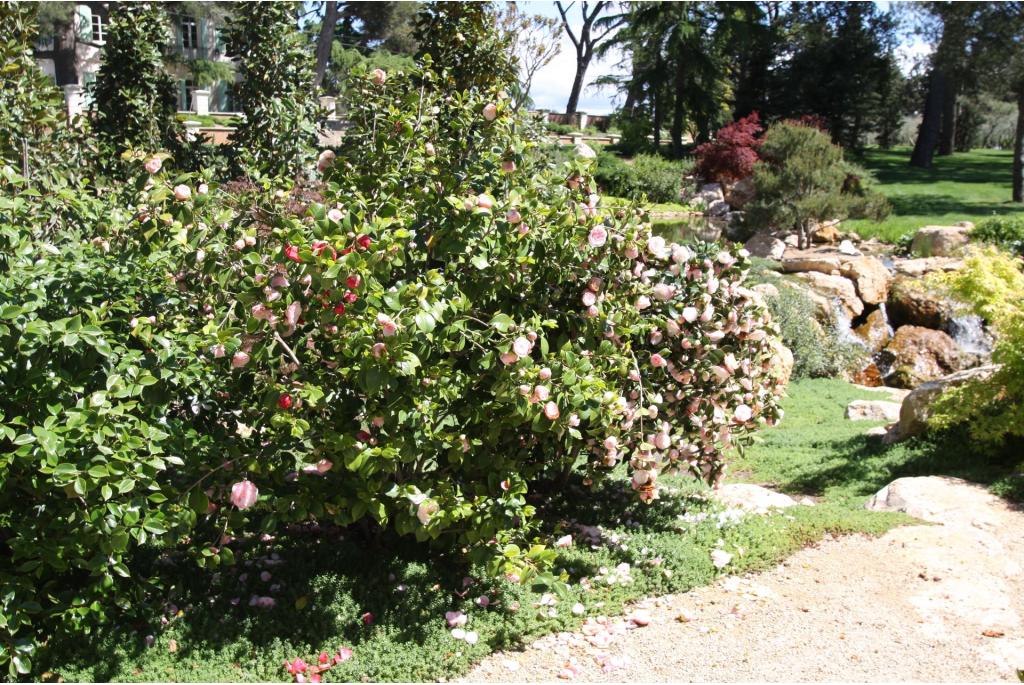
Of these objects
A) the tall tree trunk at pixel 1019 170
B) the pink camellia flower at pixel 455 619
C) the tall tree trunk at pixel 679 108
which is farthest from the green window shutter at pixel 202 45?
the pink camellia flower at pixel 455 619

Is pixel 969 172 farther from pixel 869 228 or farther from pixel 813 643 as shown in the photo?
pixel 813 643

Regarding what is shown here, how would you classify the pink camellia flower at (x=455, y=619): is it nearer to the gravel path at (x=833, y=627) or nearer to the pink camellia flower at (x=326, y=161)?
the gravel path at (x=833, y=627)

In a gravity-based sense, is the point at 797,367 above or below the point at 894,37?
below

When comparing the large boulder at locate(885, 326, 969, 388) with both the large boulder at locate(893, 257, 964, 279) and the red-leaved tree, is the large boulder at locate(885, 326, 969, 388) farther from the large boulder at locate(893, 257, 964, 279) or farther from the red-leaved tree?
the red-leaved tree

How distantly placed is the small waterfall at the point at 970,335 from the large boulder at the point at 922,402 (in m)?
5.34

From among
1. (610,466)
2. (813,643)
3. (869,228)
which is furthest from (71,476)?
(869,228)

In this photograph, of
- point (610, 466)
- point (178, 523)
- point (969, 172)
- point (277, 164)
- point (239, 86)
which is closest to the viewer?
point (178, 523)

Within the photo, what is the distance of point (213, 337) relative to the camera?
3.33 meters

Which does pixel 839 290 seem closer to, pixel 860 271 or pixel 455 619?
pixel 860 271

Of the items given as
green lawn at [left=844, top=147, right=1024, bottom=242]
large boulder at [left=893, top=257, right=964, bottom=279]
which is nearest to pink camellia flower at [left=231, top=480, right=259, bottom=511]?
large boulder at [left=893, top=257, right=964, bottom=279]

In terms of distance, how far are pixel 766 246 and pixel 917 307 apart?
4.68 metres

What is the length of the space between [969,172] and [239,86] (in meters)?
24.7

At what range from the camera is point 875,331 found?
1278 centimetres

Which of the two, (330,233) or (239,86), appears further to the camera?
(239,86)
